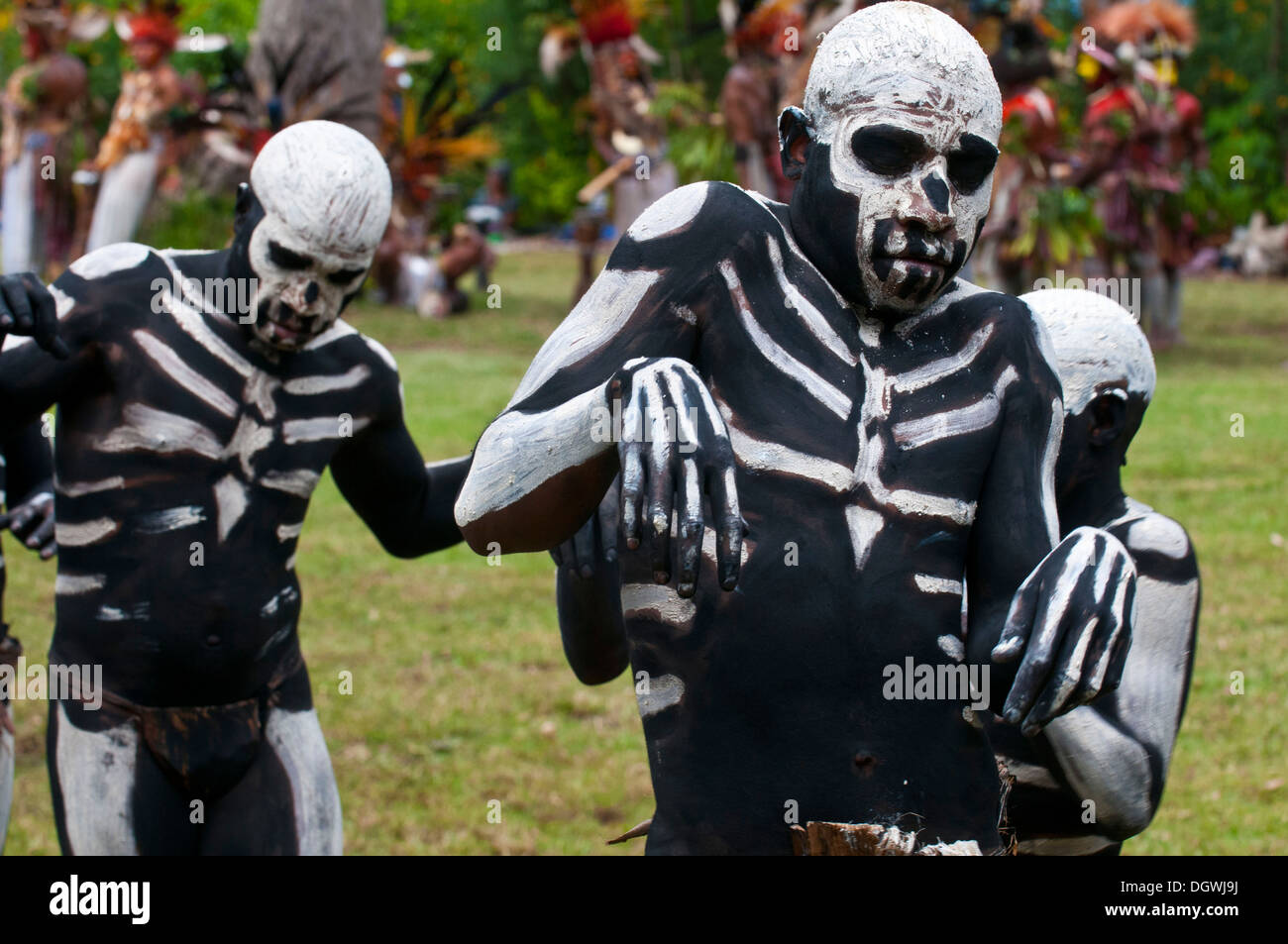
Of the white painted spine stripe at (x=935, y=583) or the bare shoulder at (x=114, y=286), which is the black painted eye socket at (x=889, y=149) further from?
the bare shoulder at (x=114, y=286)

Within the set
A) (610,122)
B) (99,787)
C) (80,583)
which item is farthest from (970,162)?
(610,122)

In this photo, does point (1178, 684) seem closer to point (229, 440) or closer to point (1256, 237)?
point (229, 440)

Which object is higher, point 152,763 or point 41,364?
point 41,364

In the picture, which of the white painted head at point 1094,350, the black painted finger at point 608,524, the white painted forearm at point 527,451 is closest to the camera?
the white painted forearm at point 527,451

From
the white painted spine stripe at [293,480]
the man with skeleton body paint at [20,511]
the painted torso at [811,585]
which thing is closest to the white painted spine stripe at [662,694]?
→ the painted torso at [811,585]

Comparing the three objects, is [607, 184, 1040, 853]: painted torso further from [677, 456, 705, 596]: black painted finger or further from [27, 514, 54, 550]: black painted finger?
[27, 514, 54, 550]: black painted finger

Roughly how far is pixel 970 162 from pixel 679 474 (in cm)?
75

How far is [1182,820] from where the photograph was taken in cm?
571

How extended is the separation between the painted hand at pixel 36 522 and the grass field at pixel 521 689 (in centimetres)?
164

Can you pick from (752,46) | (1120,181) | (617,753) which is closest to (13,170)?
(752,46)

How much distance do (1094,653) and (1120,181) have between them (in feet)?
48.9

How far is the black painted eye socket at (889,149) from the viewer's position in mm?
2311

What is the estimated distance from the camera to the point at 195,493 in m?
3.66

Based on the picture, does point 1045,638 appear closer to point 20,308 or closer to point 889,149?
point 889,149
